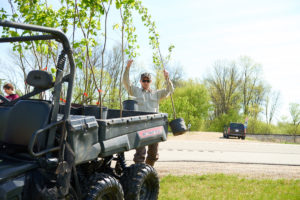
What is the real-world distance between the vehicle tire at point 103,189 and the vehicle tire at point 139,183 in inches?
13.6

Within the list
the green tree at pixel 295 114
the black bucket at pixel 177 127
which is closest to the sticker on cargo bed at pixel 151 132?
the black bucket at pixel 177 127

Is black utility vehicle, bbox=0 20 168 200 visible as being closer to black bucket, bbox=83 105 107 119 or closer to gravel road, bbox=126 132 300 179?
black bucket, bbox=83 105 107 119

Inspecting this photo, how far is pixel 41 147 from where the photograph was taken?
9.50 feet

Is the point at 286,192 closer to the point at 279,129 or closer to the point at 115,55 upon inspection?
the point at 115,55

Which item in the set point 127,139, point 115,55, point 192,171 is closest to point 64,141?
point 127,139

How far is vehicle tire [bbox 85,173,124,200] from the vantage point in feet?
10.6

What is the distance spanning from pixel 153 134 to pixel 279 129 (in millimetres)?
49615

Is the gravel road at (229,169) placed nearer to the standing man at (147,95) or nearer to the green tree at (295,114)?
the standing man at (147,95)

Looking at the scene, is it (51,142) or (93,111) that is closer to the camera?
(51,142)

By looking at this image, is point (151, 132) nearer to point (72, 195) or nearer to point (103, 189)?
point (103, 189)

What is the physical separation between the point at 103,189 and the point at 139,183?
29.5 inches

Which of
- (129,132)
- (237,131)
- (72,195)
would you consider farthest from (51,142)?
(237,131)

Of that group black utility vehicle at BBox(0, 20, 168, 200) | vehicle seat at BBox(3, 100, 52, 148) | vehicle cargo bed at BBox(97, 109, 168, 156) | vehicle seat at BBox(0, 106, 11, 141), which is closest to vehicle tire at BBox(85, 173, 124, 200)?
black utility vehicle at BBox(0, 20, 168, 200)

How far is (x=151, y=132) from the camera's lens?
4176 millimetres
